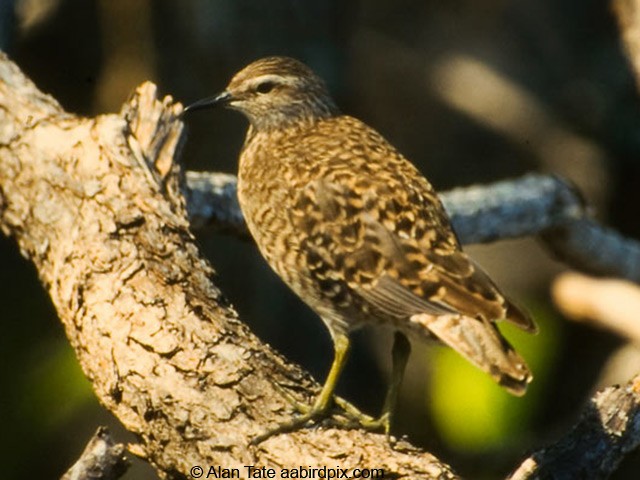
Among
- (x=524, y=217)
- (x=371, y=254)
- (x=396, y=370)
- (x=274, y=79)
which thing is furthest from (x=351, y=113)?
(x=371, y=254)

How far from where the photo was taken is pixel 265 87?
6.27m

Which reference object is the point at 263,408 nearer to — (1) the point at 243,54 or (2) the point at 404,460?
(2) the point at 404,460

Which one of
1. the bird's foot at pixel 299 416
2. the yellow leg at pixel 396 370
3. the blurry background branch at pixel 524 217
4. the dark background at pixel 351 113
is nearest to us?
the bird's foot at pixel 299 416

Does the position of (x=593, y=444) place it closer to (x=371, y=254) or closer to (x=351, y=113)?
(x=371, y=254)

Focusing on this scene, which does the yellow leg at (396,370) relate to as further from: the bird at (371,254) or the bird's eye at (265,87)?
the bird's eye at (265,87)

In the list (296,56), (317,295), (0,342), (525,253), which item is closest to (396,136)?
(525,253)

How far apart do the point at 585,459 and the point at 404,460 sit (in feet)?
2.23

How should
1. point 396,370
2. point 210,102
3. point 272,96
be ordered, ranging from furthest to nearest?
point 272,96 → point 210,102 → point 396,370

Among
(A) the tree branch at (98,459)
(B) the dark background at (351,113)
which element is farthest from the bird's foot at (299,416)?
(B) the dark background at (351,113)

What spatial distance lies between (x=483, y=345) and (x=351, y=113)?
368cm

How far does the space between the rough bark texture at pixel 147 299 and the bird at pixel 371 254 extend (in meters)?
0.23

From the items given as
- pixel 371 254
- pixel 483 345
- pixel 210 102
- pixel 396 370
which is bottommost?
pixel 396 370

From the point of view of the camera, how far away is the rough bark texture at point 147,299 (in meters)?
4.56

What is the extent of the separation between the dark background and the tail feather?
5.90 feet
